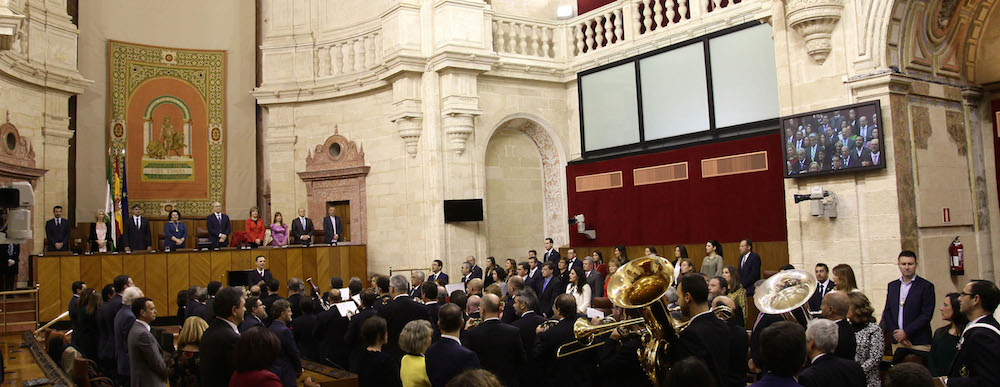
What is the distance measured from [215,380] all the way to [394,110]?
33.9 ft

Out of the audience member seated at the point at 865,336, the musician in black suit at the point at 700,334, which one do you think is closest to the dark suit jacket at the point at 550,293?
the audience member seated at the point at 865,336

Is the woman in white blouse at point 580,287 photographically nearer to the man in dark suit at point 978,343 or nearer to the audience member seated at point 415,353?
the audience member seated at point 415,353

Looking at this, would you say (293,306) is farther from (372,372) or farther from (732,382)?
(732,382)

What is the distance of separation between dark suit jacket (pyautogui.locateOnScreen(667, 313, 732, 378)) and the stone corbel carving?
17.9ft

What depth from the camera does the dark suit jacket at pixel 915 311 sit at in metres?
6.22

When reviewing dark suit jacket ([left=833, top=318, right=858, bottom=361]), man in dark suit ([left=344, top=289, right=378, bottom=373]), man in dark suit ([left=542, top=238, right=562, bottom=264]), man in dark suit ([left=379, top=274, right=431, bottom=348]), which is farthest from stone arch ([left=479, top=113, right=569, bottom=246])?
dark suit jacket ([left=833, top=318, right=858, bottom=361])

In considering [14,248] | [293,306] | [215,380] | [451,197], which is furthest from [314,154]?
[215,380]

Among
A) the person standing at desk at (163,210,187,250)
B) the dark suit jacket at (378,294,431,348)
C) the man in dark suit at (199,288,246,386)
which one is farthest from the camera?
the person standing at desk at (163,210,187,250)

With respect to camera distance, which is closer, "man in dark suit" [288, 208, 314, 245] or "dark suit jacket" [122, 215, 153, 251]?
"dark suit jacket" [122, 215, 153, 251]

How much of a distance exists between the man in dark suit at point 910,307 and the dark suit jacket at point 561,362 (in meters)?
2.46

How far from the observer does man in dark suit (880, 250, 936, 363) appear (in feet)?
20.4

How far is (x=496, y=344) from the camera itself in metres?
5.14

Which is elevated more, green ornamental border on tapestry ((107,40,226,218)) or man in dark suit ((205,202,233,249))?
green ornamental border on tapestry ((107,40,226,218))

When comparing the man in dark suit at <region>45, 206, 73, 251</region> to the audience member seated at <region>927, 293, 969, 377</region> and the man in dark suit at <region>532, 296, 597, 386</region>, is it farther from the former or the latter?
the audience member seated at <region>927, 293, 969, 377</region>
